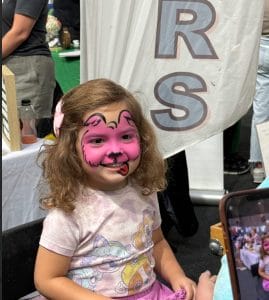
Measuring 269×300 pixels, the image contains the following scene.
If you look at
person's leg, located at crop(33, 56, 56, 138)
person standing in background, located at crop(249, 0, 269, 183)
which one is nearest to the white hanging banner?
person's leg, located at crop(33, 56, 56, 138)

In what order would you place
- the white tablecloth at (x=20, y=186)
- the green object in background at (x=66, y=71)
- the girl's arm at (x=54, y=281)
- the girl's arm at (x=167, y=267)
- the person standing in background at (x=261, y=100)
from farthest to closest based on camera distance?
the green object in background at (x=66, y=71) < the person standing in background at (x=261, y=100) < the white tablecloth at (x=20, y=186) < the girl's arm at (x=167, y=267) < the girl's arm at (x=54, y=281)

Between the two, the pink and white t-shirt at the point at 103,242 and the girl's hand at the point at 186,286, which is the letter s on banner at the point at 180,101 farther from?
the girl's hand at the point at 186,286

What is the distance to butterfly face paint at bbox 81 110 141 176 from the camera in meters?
1.25

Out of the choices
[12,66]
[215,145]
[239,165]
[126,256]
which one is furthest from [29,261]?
[239,165]

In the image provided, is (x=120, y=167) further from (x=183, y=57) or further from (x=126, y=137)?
(x=183, y=57)

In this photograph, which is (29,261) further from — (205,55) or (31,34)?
(31,34)

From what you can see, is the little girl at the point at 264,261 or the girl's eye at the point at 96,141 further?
the girl's eye at the point at 96,141

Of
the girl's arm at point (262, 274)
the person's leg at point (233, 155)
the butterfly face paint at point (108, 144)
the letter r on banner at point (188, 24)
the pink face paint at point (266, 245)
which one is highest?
the letter r on banner at point (188, 24)

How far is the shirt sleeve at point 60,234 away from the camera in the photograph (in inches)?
48.5

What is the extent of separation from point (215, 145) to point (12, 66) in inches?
44.5

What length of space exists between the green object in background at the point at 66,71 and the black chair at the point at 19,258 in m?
2.43

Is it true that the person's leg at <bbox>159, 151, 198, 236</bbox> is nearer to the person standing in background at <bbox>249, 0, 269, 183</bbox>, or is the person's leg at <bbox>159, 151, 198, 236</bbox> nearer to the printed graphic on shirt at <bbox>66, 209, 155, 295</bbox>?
the person standing in background at <bbox>249, 0, 269, 183</bbox>

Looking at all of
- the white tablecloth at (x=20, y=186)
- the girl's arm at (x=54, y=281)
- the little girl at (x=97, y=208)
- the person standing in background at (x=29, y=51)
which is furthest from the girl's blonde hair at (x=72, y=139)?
the person standing in background at (x=29, y=51)

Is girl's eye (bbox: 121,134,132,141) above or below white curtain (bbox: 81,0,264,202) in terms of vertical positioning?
below
